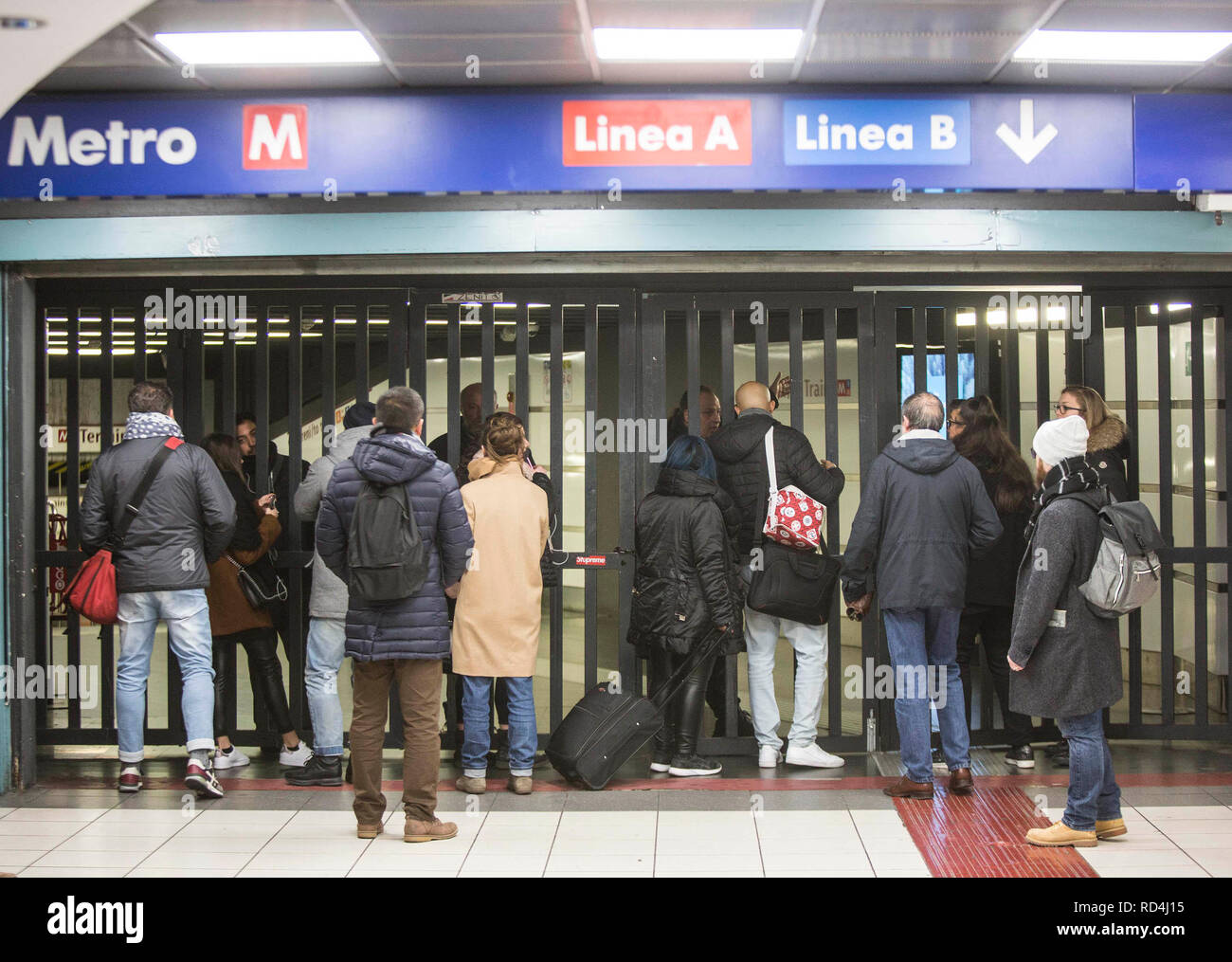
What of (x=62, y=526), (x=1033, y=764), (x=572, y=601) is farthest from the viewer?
(x=572, y=601)

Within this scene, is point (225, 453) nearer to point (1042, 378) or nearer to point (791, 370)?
point (791, 370)

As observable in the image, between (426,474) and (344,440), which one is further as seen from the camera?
(344,440)

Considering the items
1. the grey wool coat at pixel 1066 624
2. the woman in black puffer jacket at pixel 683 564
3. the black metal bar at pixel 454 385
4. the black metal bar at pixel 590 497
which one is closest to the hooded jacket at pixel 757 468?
the woman in black puffer jacket at pixel 683 564

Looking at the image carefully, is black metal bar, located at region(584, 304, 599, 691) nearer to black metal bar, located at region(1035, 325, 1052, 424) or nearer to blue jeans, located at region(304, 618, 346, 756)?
blue jeans, located at region(304, 618, 346, 756)

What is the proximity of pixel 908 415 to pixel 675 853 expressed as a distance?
2.02m

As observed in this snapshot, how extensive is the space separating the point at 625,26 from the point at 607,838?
304 centimetres

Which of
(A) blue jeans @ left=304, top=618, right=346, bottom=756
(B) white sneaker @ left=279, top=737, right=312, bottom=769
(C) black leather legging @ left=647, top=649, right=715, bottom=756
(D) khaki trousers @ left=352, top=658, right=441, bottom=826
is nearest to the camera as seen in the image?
(D) khaki trousers @ left=352, top=658, right=441, bottom=826

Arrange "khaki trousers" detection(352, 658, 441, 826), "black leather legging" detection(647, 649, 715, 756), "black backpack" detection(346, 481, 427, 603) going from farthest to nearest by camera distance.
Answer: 1. "black leather legging" detection(647, 649, 715, 756)
2. "khaki trousers" detection(352, 658, 441, 826)
3. "black backpack" detection(346, 481, 427, 603)

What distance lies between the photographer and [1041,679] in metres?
4.40

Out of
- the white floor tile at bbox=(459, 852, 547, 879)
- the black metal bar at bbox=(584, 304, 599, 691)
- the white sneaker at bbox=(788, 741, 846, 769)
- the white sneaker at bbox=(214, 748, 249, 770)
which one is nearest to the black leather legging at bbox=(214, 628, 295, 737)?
the white sneaker at bbox=(214, 748, 249, 770)

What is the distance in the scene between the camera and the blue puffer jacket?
4551 millimetres

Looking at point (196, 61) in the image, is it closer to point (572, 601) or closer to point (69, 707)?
point (69, 707)

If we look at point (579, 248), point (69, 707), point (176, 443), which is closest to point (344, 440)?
point (176, 443)

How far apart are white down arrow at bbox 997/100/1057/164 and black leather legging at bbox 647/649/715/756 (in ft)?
8.17
